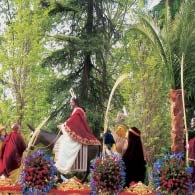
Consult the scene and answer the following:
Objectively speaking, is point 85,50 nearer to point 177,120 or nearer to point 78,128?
point 78,128

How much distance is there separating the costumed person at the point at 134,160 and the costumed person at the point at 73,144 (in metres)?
0.85

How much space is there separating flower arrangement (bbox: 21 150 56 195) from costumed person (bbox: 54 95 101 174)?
1.20 metres

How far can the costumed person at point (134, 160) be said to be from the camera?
491 inches

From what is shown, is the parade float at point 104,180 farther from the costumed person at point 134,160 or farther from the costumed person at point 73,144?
the costumed person at point 134,160

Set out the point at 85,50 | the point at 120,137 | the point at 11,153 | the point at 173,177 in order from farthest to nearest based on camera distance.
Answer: the point at 85,50, the point at 11,153, the point at 120,137, the point at 173,177

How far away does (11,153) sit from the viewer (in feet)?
44.5

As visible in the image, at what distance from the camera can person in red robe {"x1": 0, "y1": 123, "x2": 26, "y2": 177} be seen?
13474 millimetres

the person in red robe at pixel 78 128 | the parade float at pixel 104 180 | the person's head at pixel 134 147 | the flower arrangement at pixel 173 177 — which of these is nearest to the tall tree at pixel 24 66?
the person in red robe at pixel 78 128

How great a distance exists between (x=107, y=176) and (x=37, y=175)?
1.29m

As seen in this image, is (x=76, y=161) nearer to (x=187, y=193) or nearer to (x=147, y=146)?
(x=187, y=193)

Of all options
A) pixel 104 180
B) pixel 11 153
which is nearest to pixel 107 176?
pixel 104 180

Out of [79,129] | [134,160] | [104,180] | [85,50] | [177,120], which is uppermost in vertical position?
[85,50]

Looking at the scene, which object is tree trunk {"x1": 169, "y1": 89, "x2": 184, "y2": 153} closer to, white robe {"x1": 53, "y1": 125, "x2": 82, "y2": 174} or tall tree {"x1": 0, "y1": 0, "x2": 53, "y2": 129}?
white robe {"x1": 53, "y1": 125, "x2": 82, "y2": 174}

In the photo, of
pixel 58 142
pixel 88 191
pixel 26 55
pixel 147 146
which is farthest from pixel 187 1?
pixel 26 55
